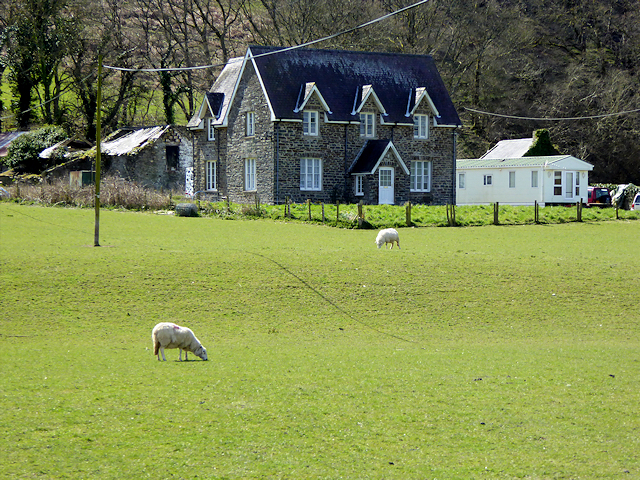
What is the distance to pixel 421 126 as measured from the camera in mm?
51219

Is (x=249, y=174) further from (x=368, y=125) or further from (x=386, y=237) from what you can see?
(x=386, y=237)

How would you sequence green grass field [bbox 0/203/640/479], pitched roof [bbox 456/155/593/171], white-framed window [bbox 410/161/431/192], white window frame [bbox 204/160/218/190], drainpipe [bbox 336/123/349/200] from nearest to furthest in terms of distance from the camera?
green grass field [bbox 0/203/640/479] → drainpipe [bbox 336/123/349/200] → white-framed window [bbox 410/161/431/192] → white window frame [bbox 204/160/218/190] → pitched roof [bbox 456/155/593/171]

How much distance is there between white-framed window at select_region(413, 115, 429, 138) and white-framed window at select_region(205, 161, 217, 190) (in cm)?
1435

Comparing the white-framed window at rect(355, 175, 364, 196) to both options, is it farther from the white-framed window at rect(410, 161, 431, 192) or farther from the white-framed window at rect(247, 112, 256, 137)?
the white-framed window at rect(247, 112, 256, 137)

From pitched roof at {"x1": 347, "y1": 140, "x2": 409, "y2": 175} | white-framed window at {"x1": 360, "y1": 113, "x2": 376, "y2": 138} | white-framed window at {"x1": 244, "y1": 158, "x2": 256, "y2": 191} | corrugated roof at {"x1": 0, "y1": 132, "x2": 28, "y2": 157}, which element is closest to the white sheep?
pitched roof at {"x1": 347, "y1": 140, "x2": 409, "y2": 175}

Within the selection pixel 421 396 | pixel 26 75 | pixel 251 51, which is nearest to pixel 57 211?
pixel 251 51

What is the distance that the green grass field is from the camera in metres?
8.06

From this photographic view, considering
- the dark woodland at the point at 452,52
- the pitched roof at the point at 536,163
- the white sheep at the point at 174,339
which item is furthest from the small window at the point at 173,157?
the white sheep at the point at 174,339

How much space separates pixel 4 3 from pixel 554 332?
245 ft

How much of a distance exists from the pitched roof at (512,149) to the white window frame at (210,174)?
2451cm

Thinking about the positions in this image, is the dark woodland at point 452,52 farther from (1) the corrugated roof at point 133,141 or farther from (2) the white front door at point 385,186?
(2) the white front door at point 385,186

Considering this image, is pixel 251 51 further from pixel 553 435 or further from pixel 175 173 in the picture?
pixel 553 435

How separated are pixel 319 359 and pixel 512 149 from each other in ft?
175

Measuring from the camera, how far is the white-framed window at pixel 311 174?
47.1 m
